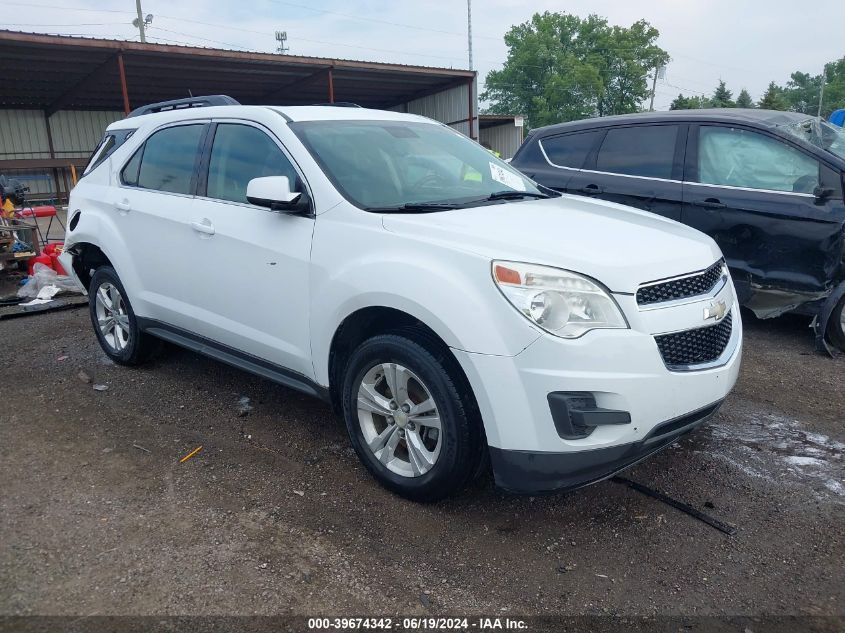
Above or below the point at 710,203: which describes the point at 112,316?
below

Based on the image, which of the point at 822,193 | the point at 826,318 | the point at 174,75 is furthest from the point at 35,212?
the point at 174,75

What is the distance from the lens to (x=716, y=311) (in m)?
3.02

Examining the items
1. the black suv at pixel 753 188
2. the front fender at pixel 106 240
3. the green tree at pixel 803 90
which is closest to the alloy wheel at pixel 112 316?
the front fender at pixel 106 240

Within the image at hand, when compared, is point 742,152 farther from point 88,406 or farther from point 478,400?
point 88,406

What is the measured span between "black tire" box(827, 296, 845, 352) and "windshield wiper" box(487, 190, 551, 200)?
106 inches

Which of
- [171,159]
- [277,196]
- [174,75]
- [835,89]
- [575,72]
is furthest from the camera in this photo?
[835,89]

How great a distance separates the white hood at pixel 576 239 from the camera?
9.00 ft

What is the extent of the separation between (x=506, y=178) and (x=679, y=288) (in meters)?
1.52

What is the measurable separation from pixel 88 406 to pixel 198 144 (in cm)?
186

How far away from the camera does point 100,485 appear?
344 centimetres

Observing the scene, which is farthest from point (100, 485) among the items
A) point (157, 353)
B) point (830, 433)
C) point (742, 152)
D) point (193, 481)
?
point (742, 152)

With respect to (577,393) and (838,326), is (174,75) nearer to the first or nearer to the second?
(838,326)

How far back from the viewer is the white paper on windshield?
4.06 m

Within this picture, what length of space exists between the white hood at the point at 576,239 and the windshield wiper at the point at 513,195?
196 mm
